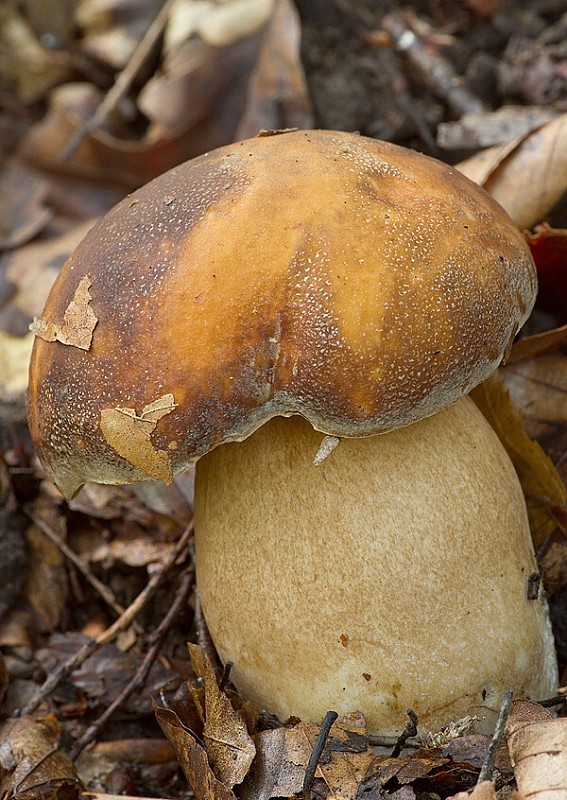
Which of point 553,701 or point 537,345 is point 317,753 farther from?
point 537,345

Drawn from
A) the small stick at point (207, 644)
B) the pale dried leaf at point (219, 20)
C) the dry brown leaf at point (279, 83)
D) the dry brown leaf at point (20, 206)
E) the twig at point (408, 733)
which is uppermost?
the pale dried leaf at point (219, 20)

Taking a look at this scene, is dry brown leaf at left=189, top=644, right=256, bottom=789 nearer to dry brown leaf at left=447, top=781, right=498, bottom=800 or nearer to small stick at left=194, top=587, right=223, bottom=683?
small stick at left=194, top=587, right=223, bottom=683

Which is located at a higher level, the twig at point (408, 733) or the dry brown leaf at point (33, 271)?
the dry brown leaf at point (33, 271)

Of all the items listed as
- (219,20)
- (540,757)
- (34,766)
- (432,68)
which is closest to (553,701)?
(540,757)

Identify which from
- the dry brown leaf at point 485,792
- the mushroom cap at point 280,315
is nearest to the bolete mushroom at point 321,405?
the mushroom cap at point 280,315

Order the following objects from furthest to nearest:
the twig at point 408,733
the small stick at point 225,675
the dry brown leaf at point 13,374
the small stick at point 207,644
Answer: the dry brown leaf at point 13,374 → the small stick at point 207,644 → the small stick at point 225,675 → the twig at point 408,733

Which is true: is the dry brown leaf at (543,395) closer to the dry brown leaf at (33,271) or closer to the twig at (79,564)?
the twig at (79,564)

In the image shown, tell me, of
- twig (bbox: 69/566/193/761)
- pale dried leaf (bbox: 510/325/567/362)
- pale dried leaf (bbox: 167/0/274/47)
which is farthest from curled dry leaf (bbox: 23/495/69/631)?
pale dried leaf (bbox: 167/0/274/47)
